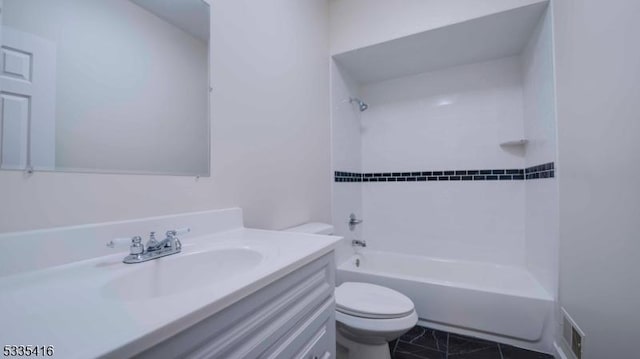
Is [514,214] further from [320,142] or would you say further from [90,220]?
[90,220]

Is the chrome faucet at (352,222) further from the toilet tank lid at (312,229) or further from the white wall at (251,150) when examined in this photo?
the toilet tank lid at (312,229)

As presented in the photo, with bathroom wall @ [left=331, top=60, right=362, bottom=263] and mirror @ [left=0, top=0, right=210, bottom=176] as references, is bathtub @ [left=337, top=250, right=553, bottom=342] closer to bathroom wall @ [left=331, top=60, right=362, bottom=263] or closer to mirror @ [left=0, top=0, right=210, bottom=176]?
bathroom wall @ [left=331, top=60, right=362, bottom=263]

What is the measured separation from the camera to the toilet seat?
122 cm

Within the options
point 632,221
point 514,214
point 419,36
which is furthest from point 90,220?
point 514,214

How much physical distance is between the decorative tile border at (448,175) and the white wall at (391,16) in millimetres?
1063

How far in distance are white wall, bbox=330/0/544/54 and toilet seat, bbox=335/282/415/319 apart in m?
1.77

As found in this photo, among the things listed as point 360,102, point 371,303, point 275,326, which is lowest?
point 371,303

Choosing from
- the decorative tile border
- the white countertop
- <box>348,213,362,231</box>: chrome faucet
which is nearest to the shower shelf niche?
the decorative tile border

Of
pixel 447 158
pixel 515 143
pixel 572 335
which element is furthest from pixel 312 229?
pixel 515 143

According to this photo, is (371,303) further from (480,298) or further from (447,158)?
(447,158)

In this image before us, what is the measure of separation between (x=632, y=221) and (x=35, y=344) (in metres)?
1.45

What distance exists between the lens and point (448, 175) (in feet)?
7.48

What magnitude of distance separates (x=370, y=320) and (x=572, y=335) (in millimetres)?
979

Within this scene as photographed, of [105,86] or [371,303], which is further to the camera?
[371,303]
